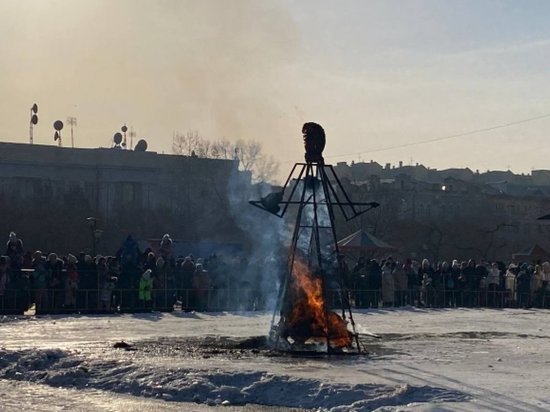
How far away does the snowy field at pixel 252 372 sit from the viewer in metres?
14.8

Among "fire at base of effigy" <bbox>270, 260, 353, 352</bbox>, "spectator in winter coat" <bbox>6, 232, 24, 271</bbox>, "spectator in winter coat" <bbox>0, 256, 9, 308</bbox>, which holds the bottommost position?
"fire at base of effigy" <bbox>270, 260, 353, 352</bbox>

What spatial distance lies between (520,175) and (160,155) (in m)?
91.8

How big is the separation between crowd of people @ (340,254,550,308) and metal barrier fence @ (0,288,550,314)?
0.04m

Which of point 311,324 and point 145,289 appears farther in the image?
point 145,289

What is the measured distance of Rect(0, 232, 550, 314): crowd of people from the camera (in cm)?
3130

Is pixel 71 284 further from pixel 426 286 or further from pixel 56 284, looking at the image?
pixel 426 286

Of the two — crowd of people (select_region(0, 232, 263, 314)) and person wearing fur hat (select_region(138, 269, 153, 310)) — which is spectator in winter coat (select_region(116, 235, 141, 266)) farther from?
person wearing fur hat (select_region(138, 269, 153, 310))

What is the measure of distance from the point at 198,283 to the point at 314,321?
1299cm

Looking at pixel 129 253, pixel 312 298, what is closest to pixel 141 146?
pixel 129 253

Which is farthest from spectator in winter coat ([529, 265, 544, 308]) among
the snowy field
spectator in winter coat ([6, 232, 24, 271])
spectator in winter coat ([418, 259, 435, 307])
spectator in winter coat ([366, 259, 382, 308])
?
spectator in winter coat ([6, 232, 24, 271])

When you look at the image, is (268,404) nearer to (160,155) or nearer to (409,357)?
(409,357)

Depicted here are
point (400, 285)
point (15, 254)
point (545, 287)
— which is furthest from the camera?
point (545, 287)

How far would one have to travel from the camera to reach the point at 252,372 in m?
16.7

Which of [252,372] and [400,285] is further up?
[400,285]
